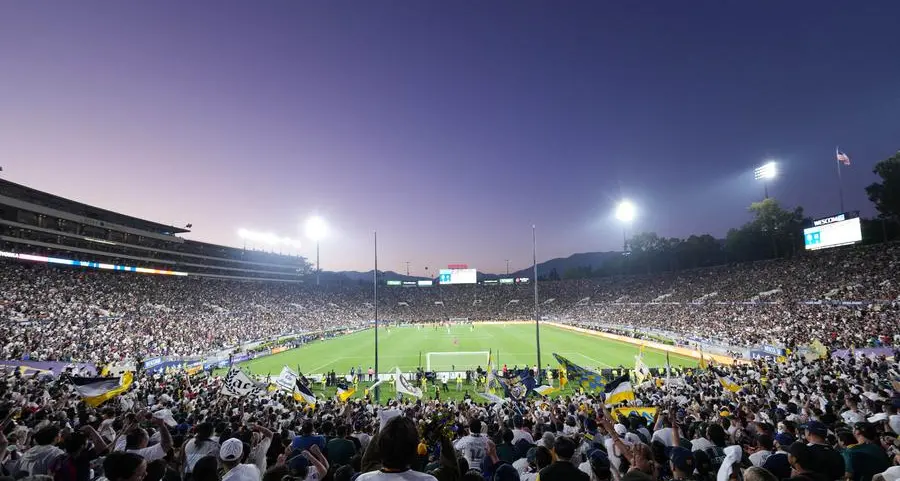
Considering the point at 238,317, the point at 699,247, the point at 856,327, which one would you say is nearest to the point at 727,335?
the point at 856,327

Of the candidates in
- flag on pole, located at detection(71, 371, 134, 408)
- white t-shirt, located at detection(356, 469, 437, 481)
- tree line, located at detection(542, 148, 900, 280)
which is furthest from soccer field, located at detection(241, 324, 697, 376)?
tree line, located at detection(542, 148, 900, 280)

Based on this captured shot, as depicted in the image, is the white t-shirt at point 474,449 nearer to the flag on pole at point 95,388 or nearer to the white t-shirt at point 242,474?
the white t-shirt at point 242,474

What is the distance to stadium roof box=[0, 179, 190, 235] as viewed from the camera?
160 ft

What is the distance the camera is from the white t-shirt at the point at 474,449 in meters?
5.90

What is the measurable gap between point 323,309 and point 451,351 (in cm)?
4870

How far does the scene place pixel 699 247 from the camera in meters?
105

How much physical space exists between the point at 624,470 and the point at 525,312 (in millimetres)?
93162

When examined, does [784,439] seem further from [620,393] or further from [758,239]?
[758,239]

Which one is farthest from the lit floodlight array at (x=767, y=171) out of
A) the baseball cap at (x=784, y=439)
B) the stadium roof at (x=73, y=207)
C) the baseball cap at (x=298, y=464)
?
the stadium roof at (x=73, y=207)

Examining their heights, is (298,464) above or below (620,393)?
above

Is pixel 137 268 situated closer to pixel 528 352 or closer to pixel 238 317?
pixel 238 317

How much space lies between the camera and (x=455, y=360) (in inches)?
1615

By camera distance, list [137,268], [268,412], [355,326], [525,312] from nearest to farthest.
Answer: [268,412]
[137,268]
[355,326]
[525,312]

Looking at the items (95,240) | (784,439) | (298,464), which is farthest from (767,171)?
(95,240)
